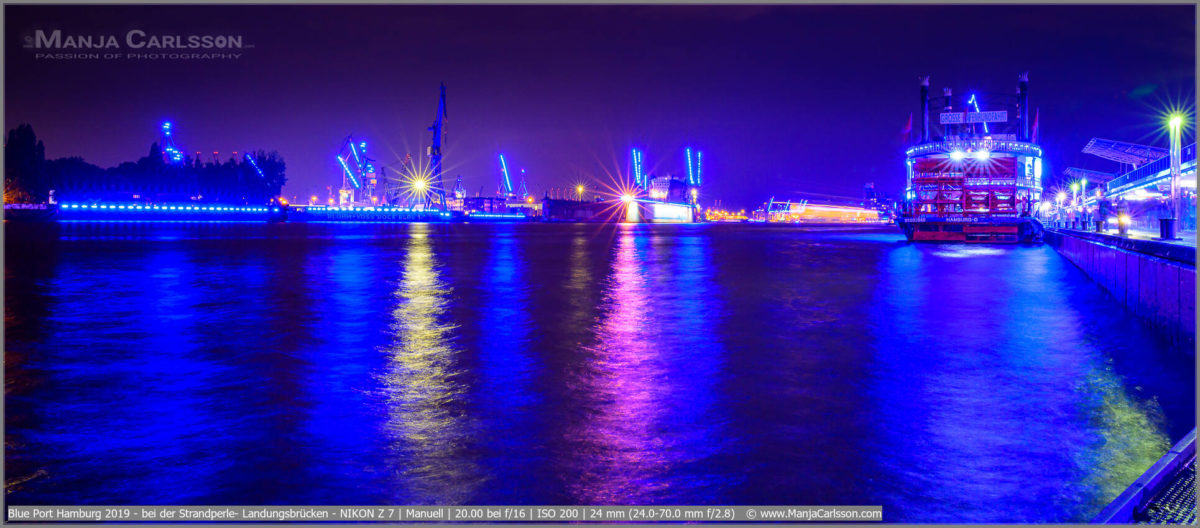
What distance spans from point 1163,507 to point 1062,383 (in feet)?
14.7

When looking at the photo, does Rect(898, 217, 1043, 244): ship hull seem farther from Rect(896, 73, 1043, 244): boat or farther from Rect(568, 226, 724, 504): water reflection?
Rect(568, 226, 724, 504): water reflection

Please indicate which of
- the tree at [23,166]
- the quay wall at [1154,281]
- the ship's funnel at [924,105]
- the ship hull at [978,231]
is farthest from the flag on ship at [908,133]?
the tree at [23,166]

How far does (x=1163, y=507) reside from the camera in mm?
4352

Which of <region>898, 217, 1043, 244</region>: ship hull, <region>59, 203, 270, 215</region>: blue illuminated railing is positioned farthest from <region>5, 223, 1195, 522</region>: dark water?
<region>59, 203, 270, 215</region>: blue illuminated railing

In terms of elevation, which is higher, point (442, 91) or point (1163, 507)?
point (442, 91)

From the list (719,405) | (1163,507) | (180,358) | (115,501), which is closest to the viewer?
(1163,507)

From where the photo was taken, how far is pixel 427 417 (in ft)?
22.1

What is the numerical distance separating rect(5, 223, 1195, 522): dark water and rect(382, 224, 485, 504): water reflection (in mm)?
27

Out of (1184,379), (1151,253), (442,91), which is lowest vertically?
(1184,379)

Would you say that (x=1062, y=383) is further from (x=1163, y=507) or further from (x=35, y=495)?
(x=35, y=495)

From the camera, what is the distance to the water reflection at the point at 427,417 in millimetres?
4953

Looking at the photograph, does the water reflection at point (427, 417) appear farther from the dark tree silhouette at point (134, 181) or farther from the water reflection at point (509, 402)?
the dark tree silhouette at point (134, 181)

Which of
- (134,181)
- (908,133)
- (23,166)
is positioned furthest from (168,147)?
(908,133)

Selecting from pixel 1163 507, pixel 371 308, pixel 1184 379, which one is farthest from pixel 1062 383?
pixel 371 308
